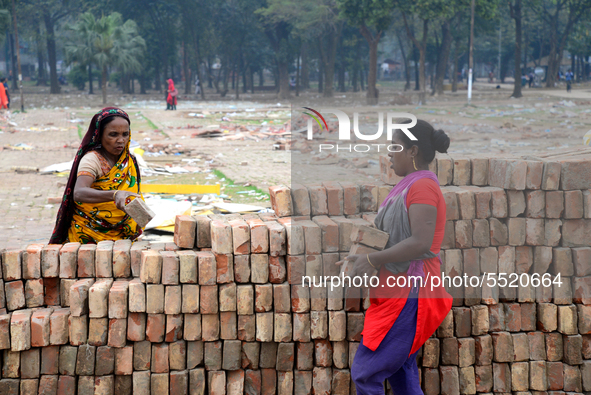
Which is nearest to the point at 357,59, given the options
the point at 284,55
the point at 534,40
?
the point at 284,55

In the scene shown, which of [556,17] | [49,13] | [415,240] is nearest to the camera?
[415,240]

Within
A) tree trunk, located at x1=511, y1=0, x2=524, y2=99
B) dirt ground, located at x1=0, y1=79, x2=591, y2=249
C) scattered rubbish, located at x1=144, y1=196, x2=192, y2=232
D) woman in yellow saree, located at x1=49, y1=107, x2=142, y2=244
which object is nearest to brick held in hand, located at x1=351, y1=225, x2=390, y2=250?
woman in yellow saree, located at x1=49, y1=107, x2=142, y2=244

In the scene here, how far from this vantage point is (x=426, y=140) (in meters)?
2.81

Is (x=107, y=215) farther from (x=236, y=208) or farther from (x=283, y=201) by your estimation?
(x=236, y=208)

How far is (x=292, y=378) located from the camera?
343cm

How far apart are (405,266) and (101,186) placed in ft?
6.25

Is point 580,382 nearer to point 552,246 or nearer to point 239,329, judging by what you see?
point 552,246

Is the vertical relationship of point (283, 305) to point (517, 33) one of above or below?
below

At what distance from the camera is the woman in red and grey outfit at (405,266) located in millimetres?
2688

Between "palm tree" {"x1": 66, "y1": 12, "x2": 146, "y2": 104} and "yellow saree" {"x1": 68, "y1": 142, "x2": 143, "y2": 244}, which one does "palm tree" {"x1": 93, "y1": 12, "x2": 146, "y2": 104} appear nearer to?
"palm tree" {"x1": 66, "y1": 12, "x2": 146, "y2": 104}

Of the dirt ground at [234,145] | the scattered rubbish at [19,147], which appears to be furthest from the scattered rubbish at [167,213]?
the scattered rubbish at [19,147]

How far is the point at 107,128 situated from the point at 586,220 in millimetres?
2850

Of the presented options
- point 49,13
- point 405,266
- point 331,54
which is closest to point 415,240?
point 405,266

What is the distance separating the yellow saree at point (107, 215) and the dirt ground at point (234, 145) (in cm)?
323
